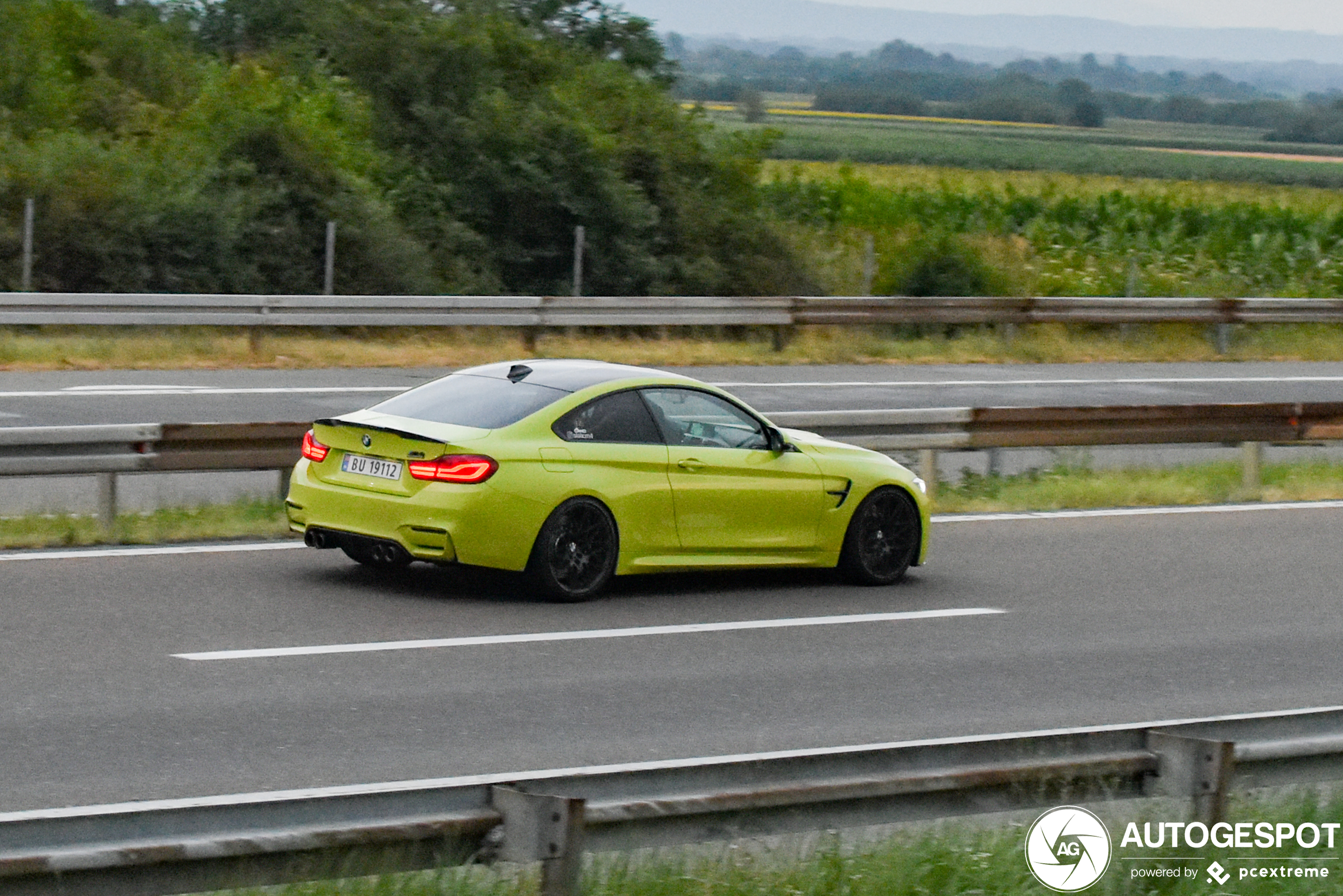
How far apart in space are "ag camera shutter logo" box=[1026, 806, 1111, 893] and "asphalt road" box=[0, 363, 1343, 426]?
11.7 meters

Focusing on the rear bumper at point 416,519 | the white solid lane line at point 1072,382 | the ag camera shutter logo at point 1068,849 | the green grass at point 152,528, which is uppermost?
the ag camera shutter logo at point 1068,849

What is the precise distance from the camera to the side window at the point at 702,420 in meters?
10.9

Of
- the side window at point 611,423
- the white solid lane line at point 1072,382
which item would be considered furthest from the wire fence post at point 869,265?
the side window at point 611,423

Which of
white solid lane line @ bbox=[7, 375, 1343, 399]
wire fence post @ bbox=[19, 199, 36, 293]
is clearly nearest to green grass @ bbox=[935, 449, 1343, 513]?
white solid lane line @ bbox=[7, 375, 1343, 399]

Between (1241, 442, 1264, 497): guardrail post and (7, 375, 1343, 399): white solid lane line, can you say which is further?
(7, 375, 1343, 399): white solid lane line

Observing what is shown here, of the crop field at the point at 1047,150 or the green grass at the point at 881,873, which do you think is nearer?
the green grass at the point at 881,873

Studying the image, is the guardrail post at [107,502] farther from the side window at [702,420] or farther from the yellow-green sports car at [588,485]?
the side window at [702,420]

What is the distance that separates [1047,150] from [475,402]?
107m

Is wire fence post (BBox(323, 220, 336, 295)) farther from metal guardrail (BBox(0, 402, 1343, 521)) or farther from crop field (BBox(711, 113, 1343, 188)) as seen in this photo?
crop field (BBox(711, 113, 1343, 188))

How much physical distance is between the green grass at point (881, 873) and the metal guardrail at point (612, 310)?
1717cm

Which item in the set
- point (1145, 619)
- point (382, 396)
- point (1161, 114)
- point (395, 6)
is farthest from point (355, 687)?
point (1161, 114)

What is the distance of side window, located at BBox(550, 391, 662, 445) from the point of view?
1045cm

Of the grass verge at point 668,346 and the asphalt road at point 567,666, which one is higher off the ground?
the asphalt road at point 567,666

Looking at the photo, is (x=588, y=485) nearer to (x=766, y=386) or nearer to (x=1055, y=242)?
(x=766, y=386)
